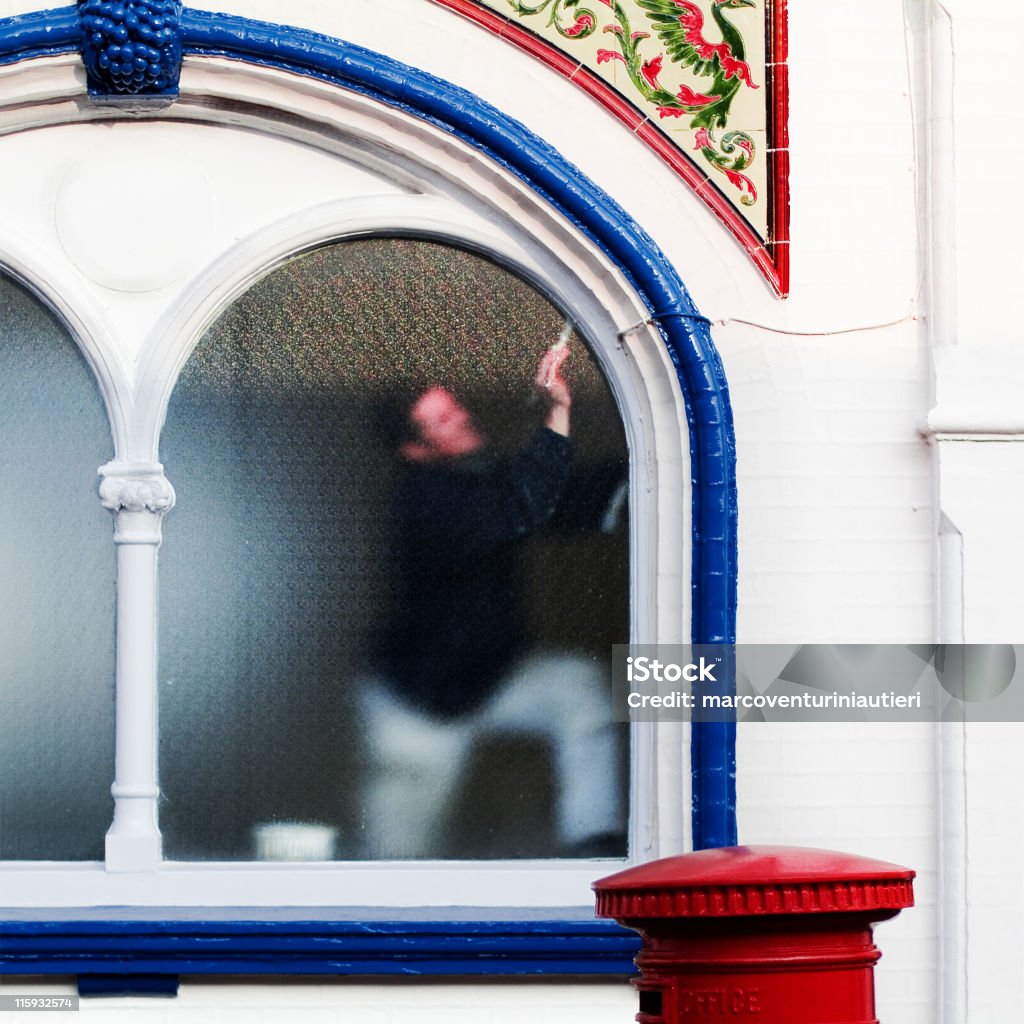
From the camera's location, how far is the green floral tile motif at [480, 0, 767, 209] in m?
4.39

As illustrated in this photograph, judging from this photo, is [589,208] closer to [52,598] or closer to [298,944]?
[52,598]

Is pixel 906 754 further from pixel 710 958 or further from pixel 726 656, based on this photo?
pixel 710 958


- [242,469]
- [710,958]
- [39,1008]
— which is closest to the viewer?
[710,958]

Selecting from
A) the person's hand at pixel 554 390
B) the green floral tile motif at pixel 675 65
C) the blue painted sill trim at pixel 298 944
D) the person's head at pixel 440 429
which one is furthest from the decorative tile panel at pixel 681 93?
the blue painted sill trim at pixel 298 944

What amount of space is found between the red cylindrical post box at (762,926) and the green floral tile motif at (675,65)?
2189mm

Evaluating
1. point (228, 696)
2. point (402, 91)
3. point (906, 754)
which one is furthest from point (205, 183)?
point (906, 754)

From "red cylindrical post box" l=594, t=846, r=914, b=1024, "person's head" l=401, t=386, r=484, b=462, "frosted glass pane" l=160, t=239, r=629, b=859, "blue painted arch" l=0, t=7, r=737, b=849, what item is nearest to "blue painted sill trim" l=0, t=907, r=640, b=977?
"frosted glass pane" l=160, t=239, r=629, b=859

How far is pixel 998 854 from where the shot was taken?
4234 millimetres

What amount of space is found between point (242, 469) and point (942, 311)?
1.87 meters

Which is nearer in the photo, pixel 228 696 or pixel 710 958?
pixel 710 958

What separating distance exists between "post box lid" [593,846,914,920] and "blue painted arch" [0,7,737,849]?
1.53m

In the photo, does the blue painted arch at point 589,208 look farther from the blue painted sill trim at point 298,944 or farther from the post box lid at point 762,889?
the post box lid at point 762,889

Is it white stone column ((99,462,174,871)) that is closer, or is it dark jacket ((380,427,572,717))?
white stone column ((99,462,174,871))
